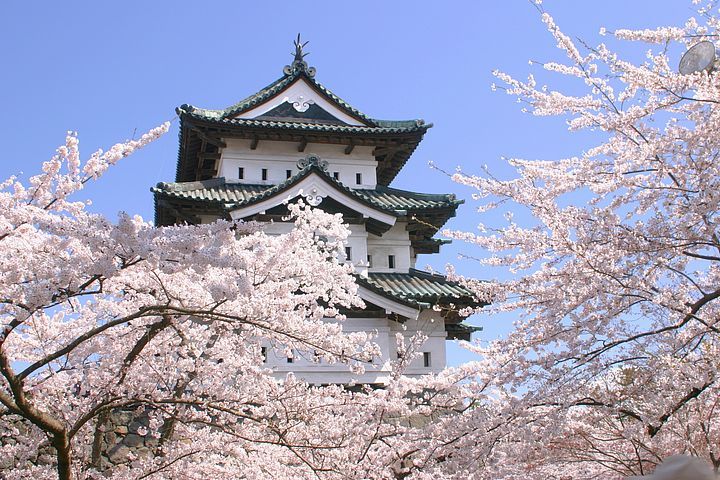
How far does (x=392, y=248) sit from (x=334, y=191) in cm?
229

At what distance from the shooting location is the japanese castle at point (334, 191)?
15.8 metres

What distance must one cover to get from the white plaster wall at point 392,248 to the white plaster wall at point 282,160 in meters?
1.49

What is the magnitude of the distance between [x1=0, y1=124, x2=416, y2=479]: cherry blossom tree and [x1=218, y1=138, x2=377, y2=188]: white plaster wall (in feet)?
27.3

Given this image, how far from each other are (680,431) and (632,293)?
7.13 ft

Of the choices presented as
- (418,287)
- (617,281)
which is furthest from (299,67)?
(617,281)

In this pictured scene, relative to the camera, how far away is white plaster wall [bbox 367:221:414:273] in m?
17.6

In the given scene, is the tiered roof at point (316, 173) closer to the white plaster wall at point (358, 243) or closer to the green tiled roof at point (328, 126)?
the green tiled roof at point (328, 126)

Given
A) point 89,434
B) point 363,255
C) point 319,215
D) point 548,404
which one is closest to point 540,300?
point 548,404

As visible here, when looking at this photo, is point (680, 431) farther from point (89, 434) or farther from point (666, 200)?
point (89, 434)

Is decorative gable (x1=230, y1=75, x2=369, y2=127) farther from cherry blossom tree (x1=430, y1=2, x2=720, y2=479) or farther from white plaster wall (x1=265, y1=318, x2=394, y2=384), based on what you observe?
cherry blossom tree (x1=430, y1=2, x2=720, y2=479)

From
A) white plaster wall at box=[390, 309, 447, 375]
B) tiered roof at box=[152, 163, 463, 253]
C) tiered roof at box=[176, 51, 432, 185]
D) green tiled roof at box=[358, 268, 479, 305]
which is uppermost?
tiered roof at box=[176, 51, 432, 185]

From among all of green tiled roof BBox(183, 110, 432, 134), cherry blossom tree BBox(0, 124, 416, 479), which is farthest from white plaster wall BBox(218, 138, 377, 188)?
cherry blossom tree BBox(0, 124, 416, 479)

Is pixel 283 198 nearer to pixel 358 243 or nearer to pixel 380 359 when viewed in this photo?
pixel 358 243

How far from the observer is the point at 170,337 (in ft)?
28.1
